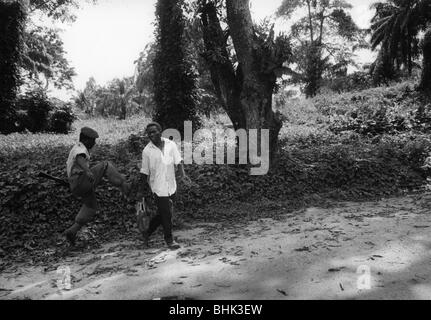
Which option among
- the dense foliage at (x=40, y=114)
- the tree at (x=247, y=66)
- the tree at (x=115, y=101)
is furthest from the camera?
the tree at (x=115, y=101)

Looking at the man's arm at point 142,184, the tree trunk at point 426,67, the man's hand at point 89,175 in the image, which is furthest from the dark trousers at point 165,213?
the tree trunk at point 426,67

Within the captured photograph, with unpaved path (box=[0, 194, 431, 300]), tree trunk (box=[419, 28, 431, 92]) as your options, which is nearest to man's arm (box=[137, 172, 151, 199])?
unpaved path (box=[0, 194, 431, 300])

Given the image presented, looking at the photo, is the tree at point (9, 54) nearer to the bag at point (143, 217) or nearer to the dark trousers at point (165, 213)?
the bag at point (143, 217)

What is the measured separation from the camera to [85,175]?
5949 mm

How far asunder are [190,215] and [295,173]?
332 cm

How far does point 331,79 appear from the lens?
3759 cm

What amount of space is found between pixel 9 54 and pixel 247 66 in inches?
520

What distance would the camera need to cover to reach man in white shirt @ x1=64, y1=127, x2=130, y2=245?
595 cm

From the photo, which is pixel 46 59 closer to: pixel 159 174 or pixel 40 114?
pixel 40 114

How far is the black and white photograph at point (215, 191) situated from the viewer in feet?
15.2

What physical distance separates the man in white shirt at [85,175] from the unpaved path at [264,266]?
2.10ft

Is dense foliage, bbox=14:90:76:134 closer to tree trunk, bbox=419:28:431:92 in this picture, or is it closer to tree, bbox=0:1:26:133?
tree, bbox=0:1:26:133
